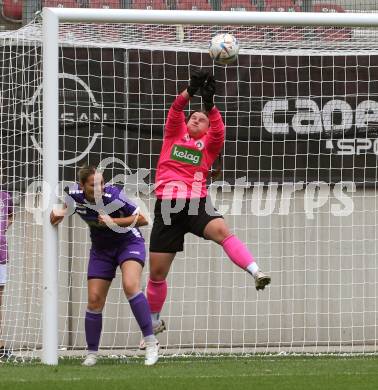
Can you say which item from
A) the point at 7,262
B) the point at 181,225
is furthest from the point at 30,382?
the point at 7,262

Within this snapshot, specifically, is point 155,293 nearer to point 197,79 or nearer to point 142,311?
point 142,311

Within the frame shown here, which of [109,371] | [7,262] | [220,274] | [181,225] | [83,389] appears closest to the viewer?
[83,389]

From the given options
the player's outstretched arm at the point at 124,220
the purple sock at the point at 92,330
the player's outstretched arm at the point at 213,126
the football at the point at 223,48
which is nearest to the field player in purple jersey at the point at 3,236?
the purple sock at the point at 92,330

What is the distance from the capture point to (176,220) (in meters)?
9.16

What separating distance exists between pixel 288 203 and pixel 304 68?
4.92 ft

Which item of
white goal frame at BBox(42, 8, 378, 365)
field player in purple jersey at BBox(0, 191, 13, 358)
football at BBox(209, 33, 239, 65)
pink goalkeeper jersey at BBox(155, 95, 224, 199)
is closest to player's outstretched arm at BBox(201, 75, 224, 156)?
pink goalkeeper jersey at BBox(155, 95, 224, 199)

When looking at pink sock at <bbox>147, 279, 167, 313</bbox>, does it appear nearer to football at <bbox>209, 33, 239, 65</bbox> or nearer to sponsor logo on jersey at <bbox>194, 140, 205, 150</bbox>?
sponsor logo on jersey at <bbox>194, 140, 205, 150</bbox>

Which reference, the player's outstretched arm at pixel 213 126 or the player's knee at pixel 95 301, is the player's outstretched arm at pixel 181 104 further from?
the player's knee at pixel 95 301

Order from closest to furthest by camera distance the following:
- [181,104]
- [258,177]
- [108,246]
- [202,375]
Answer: [202,375] < [108,246] < [181,104] < [258,177]

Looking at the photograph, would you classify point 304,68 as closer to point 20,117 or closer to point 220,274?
point 220,274

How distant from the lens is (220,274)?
1120 centimetres

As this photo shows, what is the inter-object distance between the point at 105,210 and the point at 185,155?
1.13 m

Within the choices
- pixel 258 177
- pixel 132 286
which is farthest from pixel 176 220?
pixel 258 177

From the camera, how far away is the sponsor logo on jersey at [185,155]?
9211 mm
